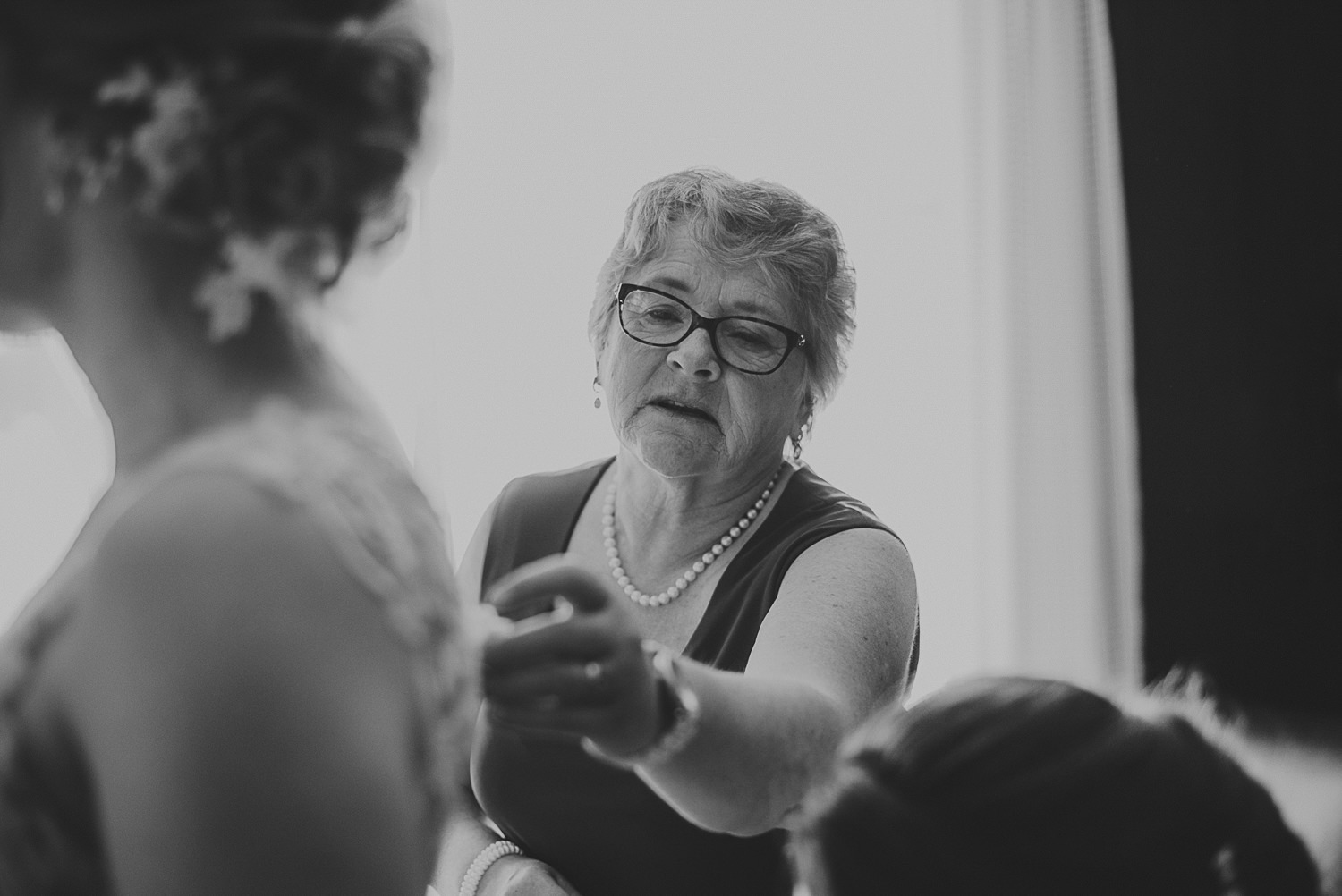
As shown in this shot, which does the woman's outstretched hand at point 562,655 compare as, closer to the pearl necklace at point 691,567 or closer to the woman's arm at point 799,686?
the woman's arm at point 799,686

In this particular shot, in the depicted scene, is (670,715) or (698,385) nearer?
(670,715)

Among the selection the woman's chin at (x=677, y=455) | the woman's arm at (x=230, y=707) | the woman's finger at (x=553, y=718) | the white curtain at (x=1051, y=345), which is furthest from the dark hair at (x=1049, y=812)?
the white curtain at (x=1051, y=345)

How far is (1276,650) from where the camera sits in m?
2.80

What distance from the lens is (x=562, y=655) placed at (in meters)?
0.73

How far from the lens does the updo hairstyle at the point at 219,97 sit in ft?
1.86

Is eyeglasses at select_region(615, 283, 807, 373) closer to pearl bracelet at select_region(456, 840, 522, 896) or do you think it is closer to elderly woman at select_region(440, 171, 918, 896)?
elderly woman at select_region(440, 171, 918, 896)

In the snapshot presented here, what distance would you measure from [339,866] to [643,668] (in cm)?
30

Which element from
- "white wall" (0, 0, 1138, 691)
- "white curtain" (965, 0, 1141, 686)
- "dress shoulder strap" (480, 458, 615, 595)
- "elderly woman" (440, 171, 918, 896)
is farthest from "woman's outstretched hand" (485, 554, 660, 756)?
"white curtain" (965, 0, 1141, 686)

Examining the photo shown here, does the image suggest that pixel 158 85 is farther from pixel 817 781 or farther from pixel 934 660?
pixel 934 660

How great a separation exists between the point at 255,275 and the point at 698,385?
917 millimetres

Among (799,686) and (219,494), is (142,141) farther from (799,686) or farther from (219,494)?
(799,686)

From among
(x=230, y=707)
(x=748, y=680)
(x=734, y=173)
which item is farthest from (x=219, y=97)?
(x=734, y=173)

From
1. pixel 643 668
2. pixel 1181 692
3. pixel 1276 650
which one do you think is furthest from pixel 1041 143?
pixel 643 668

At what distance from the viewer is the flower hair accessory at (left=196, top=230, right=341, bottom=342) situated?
2.00 ft
